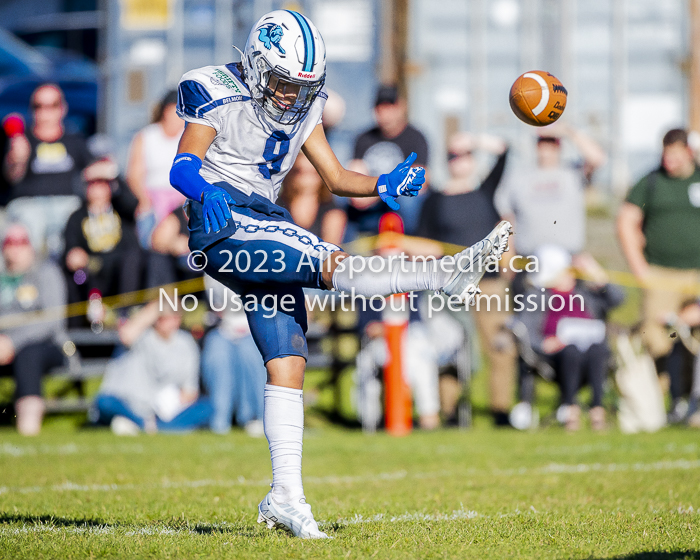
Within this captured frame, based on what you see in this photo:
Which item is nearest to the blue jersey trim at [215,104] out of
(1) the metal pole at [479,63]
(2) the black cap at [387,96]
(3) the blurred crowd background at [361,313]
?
(3) the blurred crowd background at [361,313]

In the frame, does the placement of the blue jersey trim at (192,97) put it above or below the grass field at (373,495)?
above

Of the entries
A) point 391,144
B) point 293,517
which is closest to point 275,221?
point 293,517

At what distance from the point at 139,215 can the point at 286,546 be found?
23.3ft

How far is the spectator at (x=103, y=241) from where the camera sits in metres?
10.2

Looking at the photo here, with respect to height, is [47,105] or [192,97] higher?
[47,105]

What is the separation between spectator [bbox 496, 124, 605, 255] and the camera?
31.8 feet

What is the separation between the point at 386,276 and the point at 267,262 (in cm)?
52

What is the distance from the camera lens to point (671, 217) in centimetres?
995

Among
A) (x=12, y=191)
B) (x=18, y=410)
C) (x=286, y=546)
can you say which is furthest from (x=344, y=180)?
(x=12, y=191)

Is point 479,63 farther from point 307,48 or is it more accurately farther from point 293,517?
point 293,517

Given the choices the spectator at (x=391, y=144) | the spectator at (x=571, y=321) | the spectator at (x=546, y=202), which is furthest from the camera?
the spectator at (x=391, y=144)

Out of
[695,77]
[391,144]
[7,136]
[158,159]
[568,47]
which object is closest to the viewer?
[391,144]

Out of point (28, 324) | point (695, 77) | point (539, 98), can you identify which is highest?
point (695, 77)

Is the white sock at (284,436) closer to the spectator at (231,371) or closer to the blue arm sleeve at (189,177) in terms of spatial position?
the blue arm sleeve at (189,177)
